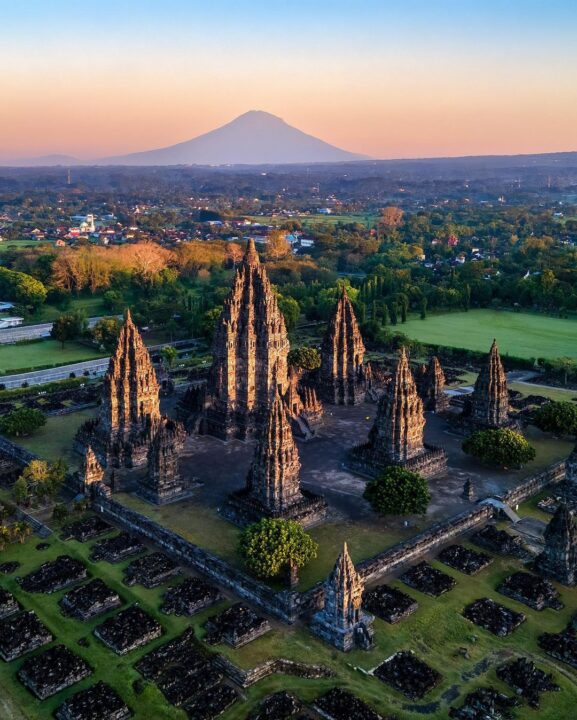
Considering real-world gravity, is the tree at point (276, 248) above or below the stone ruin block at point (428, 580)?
above

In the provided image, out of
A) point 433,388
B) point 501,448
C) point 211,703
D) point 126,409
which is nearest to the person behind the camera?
point 211,703

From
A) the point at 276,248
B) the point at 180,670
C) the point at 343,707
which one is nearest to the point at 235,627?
the point at 180,670

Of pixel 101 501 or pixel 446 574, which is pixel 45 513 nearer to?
pixel 101 501

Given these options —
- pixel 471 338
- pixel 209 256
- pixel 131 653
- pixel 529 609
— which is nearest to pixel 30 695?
pixel 131 653

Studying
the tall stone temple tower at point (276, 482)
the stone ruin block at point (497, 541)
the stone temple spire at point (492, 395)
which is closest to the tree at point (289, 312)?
the stone temple spire at point (492, 395)

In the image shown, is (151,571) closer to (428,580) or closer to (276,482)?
(276,482)

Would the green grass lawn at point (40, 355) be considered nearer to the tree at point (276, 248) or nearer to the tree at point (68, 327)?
the tree at point (68, 327)
